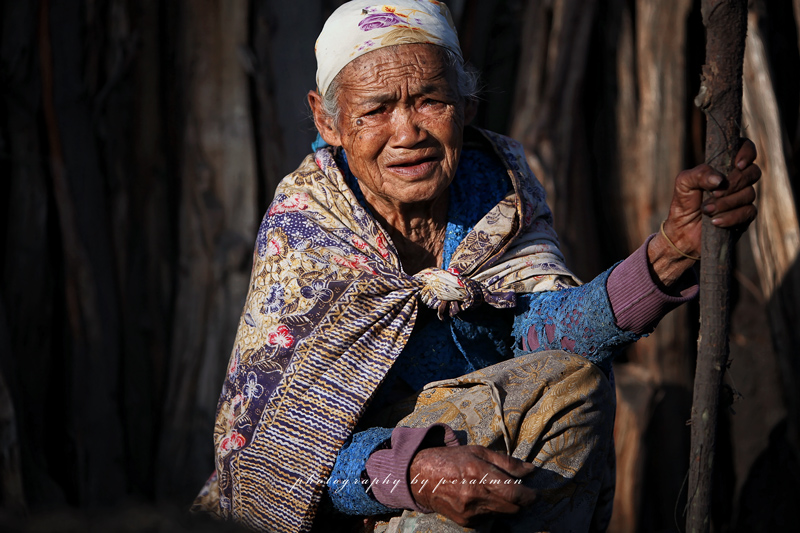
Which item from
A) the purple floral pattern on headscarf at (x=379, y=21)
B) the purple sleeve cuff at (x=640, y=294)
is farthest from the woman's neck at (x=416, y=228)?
the purple sleeve cuff at (x=640, y=294)

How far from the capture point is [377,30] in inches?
89.6

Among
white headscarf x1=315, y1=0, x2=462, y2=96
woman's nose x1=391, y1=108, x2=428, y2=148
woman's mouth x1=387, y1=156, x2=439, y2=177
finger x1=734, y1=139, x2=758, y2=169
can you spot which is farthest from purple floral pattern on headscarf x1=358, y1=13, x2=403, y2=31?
finger x1=734, y1=139, x2=758, y2=169

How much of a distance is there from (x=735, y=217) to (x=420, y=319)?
0.99m

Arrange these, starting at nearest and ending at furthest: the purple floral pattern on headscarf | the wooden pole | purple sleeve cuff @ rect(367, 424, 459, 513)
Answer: the wooden pole, purple sleeve cuff @ rect(367, 424, 459, 513), the purple floral pattern on headscarf

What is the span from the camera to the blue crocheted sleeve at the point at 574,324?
2180 millimetres

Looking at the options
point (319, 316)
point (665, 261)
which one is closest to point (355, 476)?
point (319, 316)

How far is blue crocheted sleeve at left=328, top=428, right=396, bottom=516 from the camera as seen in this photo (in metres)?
1.94

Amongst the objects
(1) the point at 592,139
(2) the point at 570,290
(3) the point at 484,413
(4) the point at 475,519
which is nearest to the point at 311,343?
(3) the point at 484,413

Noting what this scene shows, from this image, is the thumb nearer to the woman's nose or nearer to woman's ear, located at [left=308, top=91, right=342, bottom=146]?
the woman's nose

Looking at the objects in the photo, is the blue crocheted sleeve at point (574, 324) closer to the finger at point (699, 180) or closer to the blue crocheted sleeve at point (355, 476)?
the finger at point (699, 180)

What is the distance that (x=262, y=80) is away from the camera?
370 centimetres

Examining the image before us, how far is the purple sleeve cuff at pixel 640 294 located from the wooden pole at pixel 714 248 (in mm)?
242

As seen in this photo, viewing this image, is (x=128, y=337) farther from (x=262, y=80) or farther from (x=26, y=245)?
(x=262, y=80)

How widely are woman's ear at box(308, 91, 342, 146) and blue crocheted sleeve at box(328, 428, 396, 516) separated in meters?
0.97
